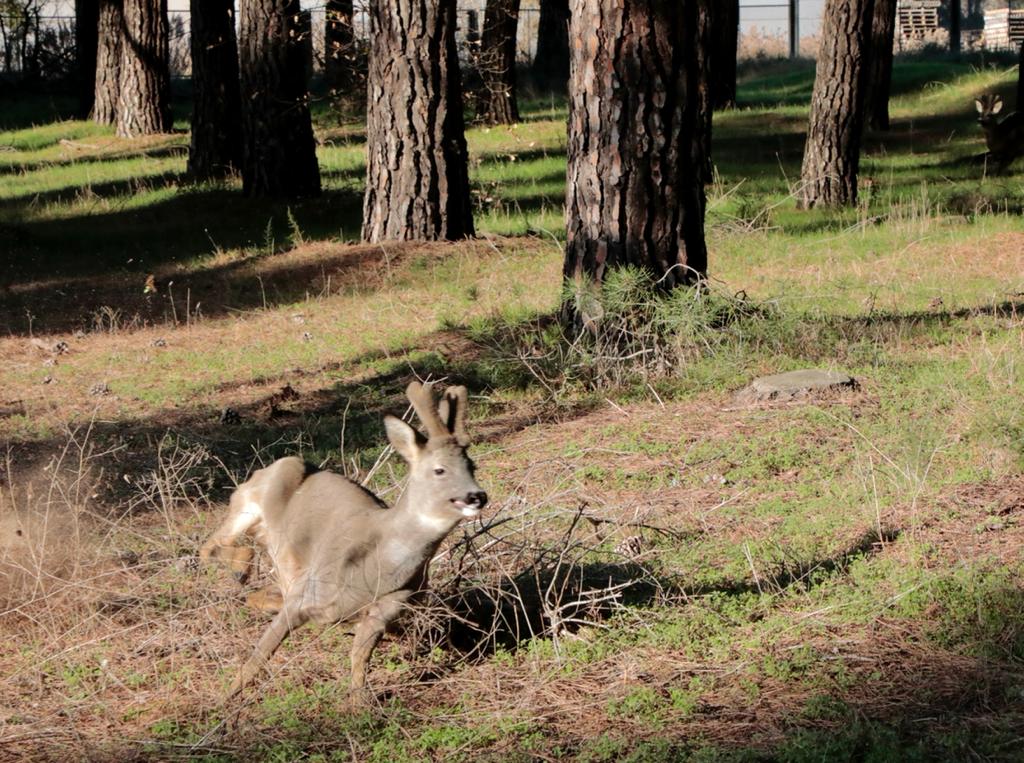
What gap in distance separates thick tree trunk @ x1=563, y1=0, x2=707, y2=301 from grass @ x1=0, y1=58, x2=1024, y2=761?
0.44 metres

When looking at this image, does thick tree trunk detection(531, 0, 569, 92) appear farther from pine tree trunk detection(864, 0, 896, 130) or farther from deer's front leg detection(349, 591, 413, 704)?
deer's front leg detection(349, 591, 413, 704)

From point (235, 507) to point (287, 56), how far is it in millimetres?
12322

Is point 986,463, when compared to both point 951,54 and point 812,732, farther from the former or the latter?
point 951,54

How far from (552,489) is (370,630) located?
2378 millimetres

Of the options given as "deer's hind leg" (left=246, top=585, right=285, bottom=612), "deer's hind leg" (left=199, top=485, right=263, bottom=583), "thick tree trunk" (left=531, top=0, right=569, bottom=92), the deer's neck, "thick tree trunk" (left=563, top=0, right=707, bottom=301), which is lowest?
"deer's hind leg" (left=246, top=585, right=285, bottom=612)

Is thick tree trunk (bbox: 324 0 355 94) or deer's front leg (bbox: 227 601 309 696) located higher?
thick tree trunk (bbox: 324 0 355 94)

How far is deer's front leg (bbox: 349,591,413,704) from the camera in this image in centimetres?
507

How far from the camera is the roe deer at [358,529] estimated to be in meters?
4.84

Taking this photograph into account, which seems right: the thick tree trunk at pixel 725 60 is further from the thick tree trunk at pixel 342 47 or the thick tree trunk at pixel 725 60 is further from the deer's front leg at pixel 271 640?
the deer's front leg at pixel 271 640

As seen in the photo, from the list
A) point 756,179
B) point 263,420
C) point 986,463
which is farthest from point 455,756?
point 756,179

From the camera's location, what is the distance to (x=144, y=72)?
2542 centimetres

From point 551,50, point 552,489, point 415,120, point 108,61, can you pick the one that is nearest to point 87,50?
point 108,61

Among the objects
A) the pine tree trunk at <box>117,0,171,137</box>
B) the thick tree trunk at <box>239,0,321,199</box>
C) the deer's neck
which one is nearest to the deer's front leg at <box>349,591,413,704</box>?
the deer's neck

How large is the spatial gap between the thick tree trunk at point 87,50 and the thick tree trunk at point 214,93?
11684mm
